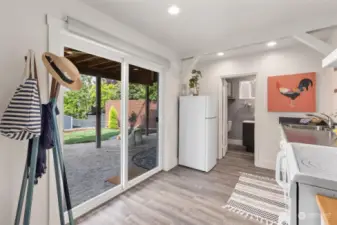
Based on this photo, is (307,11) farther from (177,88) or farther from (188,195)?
(188,195)

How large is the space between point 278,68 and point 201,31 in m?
1.89

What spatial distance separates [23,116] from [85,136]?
1.26 metres

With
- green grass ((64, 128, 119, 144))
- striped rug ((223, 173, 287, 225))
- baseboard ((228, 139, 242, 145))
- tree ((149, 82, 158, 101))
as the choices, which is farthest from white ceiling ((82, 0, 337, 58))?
baseboard ((228, 139, 242, 145))

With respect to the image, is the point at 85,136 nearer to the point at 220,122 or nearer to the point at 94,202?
the point at 94,202

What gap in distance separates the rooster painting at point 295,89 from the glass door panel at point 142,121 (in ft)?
7.94

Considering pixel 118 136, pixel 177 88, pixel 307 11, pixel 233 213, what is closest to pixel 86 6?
pixel 118 136

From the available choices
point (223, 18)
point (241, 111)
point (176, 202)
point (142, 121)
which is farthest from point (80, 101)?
point (241, 111)

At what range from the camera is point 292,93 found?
312cm

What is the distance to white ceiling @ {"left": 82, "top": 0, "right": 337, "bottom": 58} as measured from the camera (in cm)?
183

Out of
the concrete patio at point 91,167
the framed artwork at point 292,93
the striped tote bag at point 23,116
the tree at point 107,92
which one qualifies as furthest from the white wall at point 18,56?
the framed artwork at point 292,93

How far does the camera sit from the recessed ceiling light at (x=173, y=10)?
188 cm

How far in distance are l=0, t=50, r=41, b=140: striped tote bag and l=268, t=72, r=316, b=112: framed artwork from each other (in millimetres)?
3681

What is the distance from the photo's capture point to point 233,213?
196cm

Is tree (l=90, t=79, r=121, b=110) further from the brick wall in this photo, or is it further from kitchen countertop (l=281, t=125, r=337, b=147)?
kitchen countertop (l=281, t=125, r=337, b=147)
